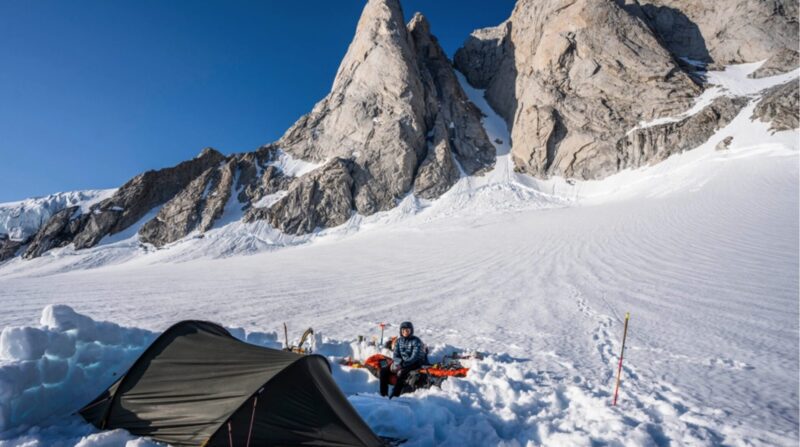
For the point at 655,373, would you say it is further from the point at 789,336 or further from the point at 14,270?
the point at 14,270

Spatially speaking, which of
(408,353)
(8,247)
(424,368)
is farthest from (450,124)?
(8,247)

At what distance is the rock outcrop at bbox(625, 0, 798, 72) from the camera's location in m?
52.7

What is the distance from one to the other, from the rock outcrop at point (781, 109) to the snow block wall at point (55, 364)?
5373cm

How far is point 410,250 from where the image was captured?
86.9 feet

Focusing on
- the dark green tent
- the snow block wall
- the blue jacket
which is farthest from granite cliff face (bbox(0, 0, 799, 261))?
the dark green tent

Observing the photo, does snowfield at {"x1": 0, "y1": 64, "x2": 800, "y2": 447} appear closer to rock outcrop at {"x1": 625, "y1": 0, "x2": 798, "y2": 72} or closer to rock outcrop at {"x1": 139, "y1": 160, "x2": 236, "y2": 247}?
rock outcrop at {"x1": 139, "y1": 160, "x2": 236, "y2": 247}

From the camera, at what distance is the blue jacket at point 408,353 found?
660cm

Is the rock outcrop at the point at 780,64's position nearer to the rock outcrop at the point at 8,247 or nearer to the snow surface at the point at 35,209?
the snow surface at the point at 35,209

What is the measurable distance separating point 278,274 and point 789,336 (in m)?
19.8

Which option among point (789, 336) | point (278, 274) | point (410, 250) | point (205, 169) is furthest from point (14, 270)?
point (789, 336)

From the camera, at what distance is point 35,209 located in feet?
184

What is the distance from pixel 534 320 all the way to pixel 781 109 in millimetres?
46880

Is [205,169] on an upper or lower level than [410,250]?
upper

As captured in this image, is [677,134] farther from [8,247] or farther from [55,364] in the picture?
[8,247]
